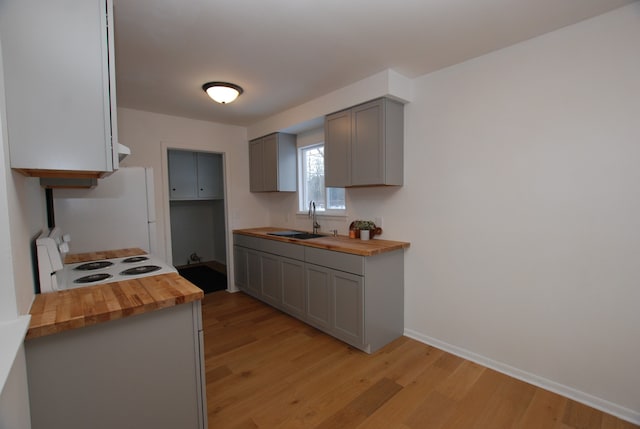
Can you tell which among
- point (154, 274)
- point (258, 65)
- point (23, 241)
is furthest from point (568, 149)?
point (23, 241)

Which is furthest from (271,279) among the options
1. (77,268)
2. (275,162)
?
(77,268)

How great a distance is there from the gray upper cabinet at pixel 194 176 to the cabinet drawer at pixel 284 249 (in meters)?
2.40

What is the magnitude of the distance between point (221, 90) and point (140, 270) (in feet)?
5.58

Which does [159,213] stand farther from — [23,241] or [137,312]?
[137,312]

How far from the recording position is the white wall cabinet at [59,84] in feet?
3.72

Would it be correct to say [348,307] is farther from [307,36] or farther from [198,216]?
[198,216]

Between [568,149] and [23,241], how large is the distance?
3068 millimetres

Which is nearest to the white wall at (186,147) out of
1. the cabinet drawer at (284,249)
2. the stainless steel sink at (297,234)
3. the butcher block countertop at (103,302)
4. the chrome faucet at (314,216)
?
the stainless steel sink at (297,234)

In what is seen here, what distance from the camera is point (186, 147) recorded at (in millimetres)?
3869

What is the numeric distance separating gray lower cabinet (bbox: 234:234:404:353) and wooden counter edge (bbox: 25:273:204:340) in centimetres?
141

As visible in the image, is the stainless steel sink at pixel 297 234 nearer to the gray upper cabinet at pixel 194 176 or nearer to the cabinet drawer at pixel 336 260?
the cabinet drawer at pixel 336 260

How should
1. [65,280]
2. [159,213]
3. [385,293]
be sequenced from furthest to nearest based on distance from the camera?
1. [159,213]
2. [385,293]
3. [65,280]

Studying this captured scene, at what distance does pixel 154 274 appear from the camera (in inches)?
73.1

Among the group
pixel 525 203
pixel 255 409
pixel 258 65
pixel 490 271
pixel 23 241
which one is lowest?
pixel 255 409
